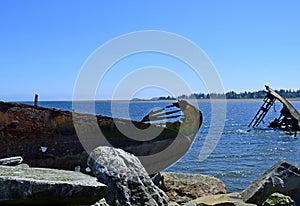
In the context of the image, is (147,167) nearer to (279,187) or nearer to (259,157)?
(279,187)

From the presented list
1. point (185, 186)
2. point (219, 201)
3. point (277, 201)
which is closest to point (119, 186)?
point (219, 201)

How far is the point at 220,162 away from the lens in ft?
59.8

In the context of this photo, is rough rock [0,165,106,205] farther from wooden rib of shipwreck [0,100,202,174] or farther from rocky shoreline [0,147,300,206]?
wooden rib of shipwreck [0,100,202,174]

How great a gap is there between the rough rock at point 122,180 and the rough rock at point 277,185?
3060mm

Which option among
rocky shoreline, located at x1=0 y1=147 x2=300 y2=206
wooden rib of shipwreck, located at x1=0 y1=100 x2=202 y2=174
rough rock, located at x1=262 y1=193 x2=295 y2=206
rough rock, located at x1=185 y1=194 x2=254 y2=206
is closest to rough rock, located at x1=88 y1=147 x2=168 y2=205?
rocky shoreline, located at x1=0 y1=147 x2=300 y2=206

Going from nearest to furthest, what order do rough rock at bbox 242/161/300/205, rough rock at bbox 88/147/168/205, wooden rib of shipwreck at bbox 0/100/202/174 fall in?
rough rock at bbox 88/147/168/205 → rough rock at bbox 242/161/300/205 → wooden rib of shipwreck at bbox 0/100/202/174

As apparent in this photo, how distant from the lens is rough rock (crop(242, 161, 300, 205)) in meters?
8.58

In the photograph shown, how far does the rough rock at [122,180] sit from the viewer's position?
5.90 meters

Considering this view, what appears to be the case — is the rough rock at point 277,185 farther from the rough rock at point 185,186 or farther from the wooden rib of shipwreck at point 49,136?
the wooden rib of shipwreck at point 49,136

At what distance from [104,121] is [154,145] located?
1.89 m

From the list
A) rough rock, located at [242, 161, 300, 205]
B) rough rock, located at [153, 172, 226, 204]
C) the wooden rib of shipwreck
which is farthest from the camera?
the wooden rib of shipwreck

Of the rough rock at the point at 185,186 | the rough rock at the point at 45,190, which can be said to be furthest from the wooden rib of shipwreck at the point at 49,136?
A: the rough rock at the point at 45,190

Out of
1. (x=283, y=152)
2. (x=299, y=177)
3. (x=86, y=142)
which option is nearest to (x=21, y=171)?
(x=86, y=142)

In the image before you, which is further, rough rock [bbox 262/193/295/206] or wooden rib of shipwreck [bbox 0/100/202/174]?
wooden rib of shipwreck [bbox 0/100/202/174]
